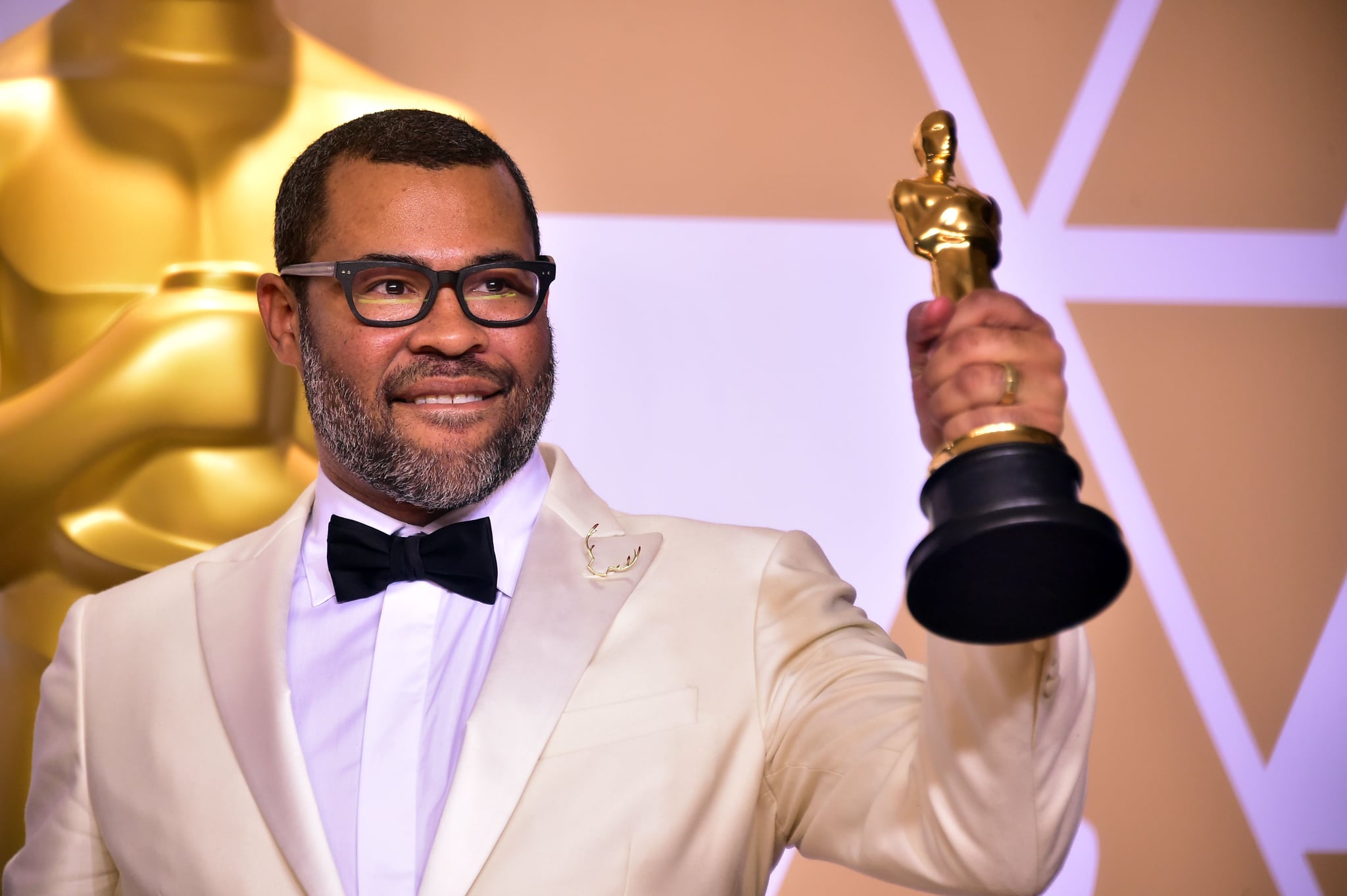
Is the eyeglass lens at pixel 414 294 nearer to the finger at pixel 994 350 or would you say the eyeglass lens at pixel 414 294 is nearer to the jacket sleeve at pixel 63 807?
the jacket sleeve at pixel 63 807

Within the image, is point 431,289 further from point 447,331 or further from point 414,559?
point 414,559

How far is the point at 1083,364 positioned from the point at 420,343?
5.89ft

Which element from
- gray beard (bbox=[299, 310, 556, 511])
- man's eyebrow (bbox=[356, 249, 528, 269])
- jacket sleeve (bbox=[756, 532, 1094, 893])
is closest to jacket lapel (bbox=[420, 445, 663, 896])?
gray beard (bbox=[299, 310, 556, 511])

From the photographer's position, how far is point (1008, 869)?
1169 millimetres

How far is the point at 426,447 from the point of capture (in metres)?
1.67

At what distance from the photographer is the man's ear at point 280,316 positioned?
1903 millimetres

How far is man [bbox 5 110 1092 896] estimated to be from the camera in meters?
1.48

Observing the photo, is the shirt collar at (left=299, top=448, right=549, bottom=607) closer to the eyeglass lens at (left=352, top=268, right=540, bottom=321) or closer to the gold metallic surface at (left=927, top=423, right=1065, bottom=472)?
the eyeglass lens at (left=352, top=268, right=540, bottom=321)

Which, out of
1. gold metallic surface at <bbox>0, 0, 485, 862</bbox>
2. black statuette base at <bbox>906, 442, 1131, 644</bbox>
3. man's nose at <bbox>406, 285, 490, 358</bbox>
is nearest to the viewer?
black statuette base at <bbox>906, 442, 1131, 644</bbox>

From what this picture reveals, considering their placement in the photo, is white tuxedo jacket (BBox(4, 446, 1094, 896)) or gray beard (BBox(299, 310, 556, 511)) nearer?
white tuxedo jacket (BBox(4, 446, 1094, 896))

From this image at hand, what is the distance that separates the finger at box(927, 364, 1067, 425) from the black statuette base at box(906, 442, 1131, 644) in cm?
4

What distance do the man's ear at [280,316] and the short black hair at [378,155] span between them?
4cm

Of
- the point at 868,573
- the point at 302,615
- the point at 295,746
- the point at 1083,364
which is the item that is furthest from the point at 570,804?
the point at 1083,364

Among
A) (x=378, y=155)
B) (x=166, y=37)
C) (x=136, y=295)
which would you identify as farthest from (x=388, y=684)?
(x=166, y=37)
